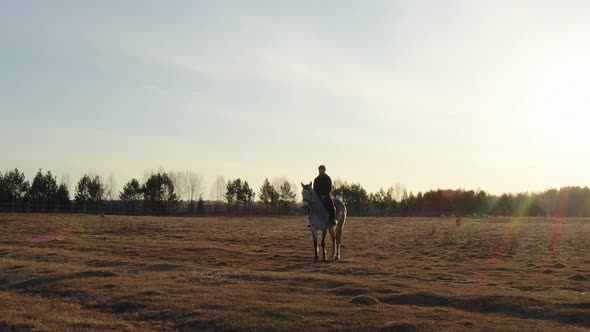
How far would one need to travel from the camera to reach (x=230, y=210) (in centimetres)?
11550

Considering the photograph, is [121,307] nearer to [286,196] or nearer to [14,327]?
[14,327]

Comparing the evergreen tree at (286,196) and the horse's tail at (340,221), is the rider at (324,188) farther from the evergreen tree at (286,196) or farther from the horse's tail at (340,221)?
the evergreen tree at (286,196)

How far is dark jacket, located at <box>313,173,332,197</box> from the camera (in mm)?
22734

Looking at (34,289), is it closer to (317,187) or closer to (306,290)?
(306,290)

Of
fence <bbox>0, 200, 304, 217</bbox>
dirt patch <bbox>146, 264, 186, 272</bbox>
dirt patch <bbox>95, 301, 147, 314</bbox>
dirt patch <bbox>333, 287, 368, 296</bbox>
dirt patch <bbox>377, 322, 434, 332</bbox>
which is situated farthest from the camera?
fence <bbox>0, 200, 304, 217</bbox>

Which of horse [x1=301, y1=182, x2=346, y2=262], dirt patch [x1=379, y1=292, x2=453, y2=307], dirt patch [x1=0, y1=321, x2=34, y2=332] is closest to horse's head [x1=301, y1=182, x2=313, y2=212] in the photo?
horse [x1=301, y1=182, x2=346, y2=262]

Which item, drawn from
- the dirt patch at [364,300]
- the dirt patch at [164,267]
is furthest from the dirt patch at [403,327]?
the dirt patch at [164,267]

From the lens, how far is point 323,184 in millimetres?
22750

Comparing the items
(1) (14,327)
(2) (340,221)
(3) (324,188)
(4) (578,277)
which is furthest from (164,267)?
(4) (578,277)

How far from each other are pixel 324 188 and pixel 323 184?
182 millimetres

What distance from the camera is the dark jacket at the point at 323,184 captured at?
74.6 feet

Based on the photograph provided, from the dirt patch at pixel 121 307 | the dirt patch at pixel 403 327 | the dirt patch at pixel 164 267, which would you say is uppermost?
the dirt patch at pixel 164 267

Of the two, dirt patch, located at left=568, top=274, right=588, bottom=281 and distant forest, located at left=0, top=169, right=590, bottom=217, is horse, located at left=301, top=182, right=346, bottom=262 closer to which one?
dirt patch, located at left=568, top=274, right=588, bottom=281

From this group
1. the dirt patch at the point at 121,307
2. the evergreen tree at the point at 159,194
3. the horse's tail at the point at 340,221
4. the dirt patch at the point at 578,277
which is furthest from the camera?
the evergreen tree at the point at 159,194
